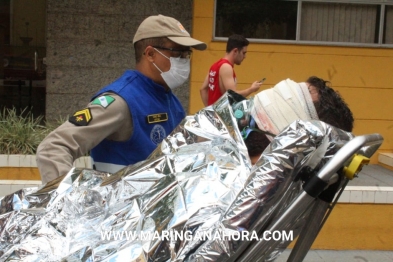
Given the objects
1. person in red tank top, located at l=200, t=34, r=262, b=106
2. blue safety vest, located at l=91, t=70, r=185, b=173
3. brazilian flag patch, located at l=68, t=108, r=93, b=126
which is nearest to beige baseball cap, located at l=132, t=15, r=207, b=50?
blue safety vest, located at l=91, t=70, r=185, b=173

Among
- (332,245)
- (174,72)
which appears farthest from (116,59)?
(174,72)

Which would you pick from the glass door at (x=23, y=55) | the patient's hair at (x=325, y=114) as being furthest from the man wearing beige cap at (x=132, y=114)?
the glass door at (x=23, y=55)

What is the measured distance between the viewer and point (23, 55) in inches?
324

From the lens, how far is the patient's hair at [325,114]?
2062 millimetres

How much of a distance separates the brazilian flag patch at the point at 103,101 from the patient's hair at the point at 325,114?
0.71 meters

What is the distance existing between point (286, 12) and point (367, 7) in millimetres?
1250

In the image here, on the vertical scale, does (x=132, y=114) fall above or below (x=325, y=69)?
below

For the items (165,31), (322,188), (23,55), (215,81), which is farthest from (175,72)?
(23,55)

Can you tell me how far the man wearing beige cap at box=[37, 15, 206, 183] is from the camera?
2.41m

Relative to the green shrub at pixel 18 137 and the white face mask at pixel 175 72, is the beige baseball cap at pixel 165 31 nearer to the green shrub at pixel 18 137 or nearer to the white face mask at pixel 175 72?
the white face mask at pixel 175 72

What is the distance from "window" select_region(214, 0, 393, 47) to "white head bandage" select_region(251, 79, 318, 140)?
19.3ft

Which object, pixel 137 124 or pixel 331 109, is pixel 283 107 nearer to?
pixel 331 109

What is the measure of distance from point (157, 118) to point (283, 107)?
0.85 metres

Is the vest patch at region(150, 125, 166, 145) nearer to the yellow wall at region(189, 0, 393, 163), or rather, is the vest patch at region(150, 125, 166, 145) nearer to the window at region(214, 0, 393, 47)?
the yellow wall at region(189, 0, 393, 163)
